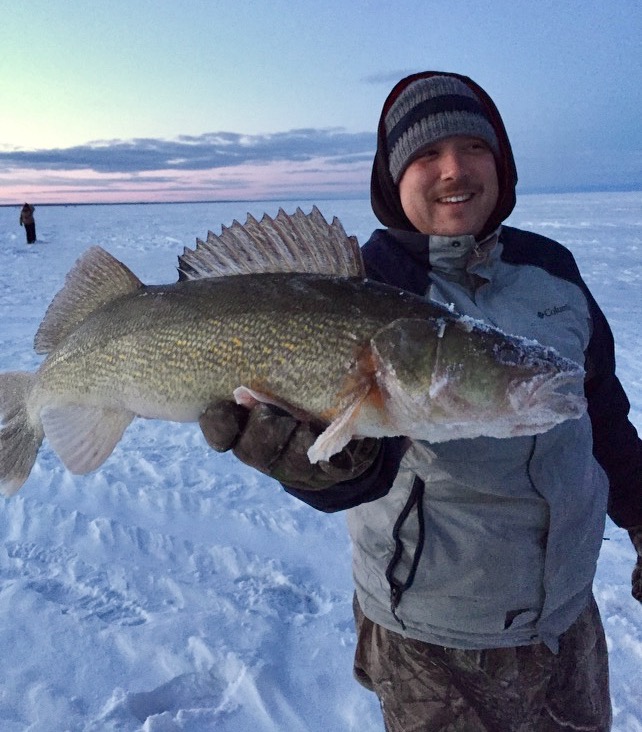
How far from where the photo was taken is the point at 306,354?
1.80 meters

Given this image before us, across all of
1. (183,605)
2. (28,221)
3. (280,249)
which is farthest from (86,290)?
(28,221)

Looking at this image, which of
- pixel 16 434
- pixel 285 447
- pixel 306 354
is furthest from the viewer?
pixel 16 434

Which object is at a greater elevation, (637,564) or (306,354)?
(306,354)

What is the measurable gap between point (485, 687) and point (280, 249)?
154 cm

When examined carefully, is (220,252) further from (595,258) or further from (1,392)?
(595,258)

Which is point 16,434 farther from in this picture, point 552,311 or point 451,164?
point 552,311

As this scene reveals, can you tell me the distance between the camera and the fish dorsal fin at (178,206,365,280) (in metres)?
1.91

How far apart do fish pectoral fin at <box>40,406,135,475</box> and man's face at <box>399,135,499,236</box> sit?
1.33 meters

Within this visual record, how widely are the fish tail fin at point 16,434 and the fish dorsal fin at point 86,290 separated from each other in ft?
0.88

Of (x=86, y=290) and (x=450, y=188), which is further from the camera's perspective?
(x=86, y=290)

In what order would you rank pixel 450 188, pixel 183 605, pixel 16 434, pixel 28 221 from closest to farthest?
pixel 450 188 → pixel 16 434 → pixel 183 605 → pixel 28 221

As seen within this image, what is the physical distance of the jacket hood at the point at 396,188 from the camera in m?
2.27

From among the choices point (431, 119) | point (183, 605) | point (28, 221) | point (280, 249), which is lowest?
point (183, 605)

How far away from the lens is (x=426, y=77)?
2379mm
